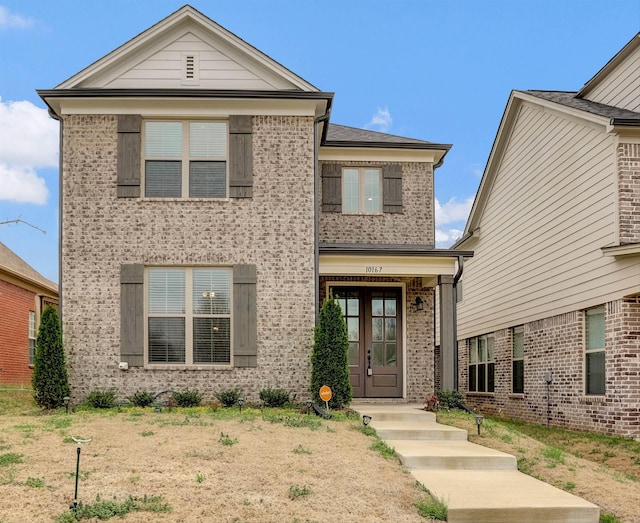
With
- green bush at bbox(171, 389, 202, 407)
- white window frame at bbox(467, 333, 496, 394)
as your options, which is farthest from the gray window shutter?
white window frame at bbox(467, 333, 496, 394)

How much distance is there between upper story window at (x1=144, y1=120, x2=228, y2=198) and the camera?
13984 mm

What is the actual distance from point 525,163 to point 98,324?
1074 centimetres

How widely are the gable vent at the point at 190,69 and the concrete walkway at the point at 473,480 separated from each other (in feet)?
22.1

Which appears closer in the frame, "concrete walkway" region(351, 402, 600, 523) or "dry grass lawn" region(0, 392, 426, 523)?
"dry grass lawn" region(0, 392, 426, 523)

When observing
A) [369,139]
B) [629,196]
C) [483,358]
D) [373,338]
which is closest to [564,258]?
[629,196]

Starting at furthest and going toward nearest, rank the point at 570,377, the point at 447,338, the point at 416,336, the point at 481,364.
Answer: the point at 481,364, the point at 416,336, the point at 570,377, the point at 447,338

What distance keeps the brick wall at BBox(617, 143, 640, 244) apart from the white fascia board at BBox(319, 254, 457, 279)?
3003 mm

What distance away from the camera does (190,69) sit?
14.3 m

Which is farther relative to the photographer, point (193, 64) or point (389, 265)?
point (389, 265)

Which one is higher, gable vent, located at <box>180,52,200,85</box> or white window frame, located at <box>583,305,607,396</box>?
gable vent, located at <box>180,52,200,85</box>

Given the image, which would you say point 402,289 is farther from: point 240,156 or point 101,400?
point 101,400

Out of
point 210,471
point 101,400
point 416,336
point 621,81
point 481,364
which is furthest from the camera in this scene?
point 481,364

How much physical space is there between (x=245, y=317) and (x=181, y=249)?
1.63 m

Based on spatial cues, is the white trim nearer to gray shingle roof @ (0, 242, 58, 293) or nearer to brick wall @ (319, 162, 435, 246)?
brick wall @ (319, 162, 435, 246)
